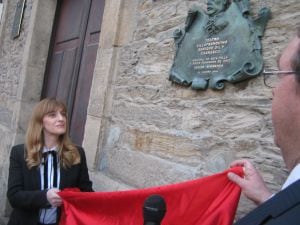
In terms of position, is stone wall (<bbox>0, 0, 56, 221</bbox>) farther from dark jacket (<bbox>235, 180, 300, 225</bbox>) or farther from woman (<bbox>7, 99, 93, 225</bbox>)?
dark jacket (<bbox>235, 180, 300, 225</bbox>)

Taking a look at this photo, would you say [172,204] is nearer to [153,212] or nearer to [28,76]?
[153,212]

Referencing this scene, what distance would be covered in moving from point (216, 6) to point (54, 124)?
133 centimetres

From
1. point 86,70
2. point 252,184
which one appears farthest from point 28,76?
point 252,184

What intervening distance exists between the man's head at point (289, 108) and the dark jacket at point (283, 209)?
23cm

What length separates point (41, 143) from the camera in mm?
2818

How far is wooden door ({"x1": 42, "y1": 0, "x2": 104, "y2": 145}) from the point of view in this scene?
441 cm

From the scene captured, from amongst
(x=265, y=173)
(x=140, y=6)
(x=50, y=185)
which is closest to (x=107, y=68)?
(x=140, y=6)

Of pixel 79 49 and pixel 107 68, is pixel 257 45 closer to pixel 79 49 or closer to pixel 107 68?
pixel 107 68

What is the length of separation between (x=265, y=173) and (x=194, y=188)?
388 millimetres

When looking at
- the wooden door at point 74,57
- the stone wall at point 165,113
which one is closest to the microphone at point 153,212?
the stone wall at point 165,113

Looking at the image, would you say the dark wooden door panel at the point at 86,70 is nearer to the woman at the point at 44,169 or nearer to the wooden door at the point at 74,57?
the wooden door at the point at 74,57

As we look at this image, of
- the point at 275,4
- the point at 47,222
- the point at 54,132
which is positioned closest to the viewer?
the point at 275,4

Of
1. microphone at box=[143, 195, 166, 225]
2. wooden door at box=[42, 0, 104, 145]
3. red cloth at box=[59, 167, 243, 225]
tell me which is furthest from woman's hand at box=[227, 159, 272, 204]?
wooden door at box=[42, 0, 104, 145]

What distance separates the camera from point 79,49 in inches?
185
